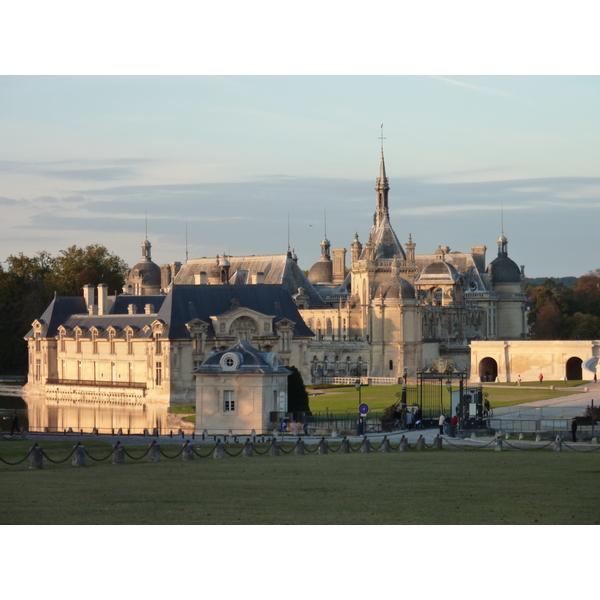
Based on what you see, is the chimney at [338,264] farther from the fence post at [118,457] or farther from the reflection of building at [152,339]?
the fence post at [118,457]

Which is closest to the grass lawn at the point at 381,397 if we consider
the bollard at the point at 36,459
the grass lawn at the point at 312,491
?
the grass lawn at the point at 312,491

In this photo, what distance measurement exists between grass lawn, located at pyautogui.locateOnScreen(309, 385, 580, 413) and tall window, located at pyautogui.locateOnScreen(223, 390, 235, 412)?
6.57 meters

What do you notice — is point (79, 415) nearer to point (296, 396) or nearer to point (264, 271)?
point (296, 396)

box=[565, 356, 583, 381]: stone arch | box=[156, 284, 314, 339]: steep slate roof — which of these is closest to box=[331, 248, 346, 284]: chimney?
box=[565, 356, 583, 381]: stone arch

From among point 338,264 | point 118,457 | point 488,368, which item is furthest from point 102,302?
point 118,457

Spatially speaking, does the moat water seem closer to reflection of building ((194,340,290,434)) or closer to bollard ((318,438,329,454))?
reflection of building ((194,340,290,434))

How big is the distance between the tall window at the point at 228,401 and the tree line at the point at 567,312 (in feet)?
232

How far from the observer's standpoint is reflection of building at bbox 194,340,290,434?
2307 inches

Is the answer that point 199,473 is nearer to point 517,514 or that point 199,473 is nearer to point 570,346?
point 517,514

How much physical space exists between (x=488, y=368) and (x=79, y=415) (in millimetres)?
36464

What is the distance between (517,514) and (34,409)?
60210mm

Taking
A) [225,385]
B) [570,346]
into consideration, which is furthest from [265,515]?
[570,346]

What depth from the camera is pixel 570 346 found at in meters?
98.2

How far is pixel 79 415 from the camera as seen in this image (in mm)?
78562
